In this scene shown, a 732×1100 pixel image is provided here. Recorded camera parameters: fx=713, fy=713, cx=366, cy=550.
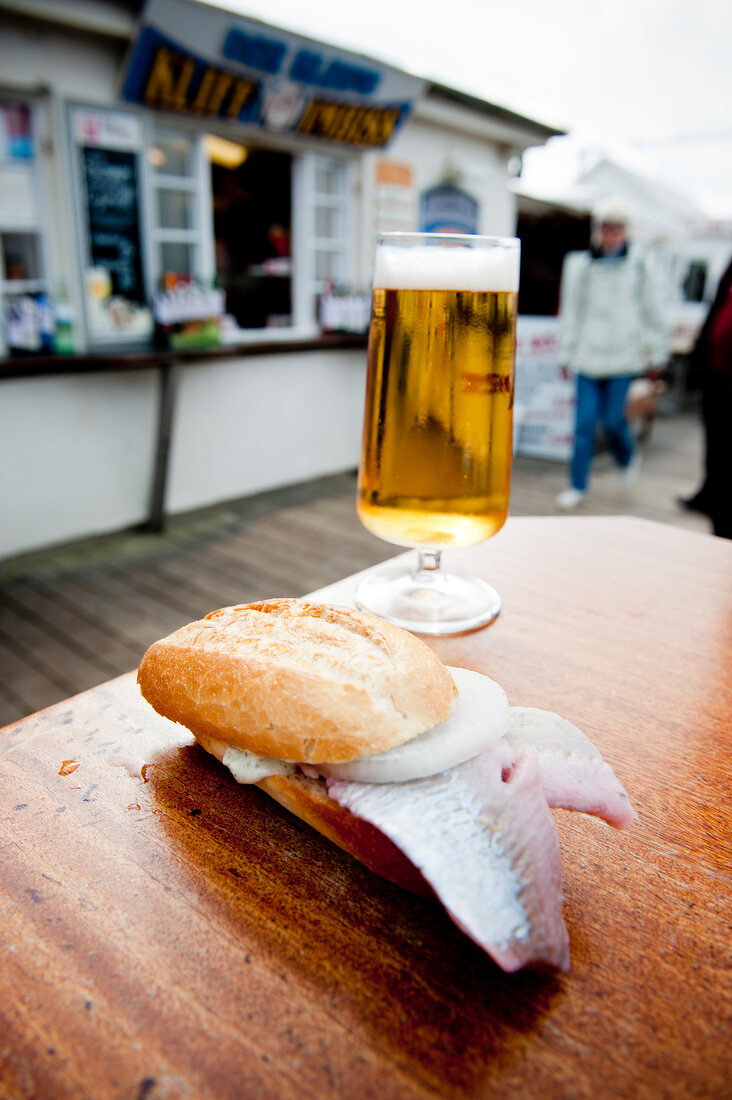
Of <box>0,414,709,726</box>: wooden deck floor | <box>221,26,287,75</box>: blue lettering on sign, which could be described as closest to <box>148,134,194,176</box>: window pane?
<box>221,26,287,75</box>: blue lettering on sign

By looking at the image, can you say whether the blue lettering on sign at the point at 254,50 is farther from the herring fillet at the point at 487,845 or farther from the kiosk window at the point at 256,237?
the herring fillet at the point at 487,845

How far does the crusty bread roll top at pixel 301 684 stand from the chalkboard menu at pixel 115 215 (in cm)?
408

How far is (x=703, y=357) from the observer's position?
321 centimetres

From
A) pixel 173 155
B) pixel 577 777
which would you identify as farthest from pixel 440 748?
pixel 173 155

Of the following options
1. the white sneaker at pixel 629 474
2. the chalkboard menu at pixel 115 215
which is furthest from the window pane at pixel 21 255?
the white sneaker at pixel 629 474

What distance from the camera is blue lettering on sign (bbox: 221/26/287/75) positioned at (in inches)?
163

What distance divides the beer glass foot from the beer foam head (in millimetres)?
402

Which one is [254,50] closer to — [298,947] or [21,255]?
[21,255]

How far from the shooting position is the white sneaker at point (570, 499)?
213 inches

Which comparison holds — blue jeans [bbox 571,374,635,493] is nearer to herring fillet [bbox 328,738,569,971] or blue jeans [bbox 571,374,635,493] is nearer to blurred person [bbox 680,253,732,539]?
blurred person [bbox 680,253,732,539]

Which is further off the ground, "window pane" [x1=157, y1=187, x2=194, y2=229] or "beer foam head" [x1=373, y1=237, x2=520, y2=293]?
"window pane" [x1=157, y1=187, x2=194, y2=229]

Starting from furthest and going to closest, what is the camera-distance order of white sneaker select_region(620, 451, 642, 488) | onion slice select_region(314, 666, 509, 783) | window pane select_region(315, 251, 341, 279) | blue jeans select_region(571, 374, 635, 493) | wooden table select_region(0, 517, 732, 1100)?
1. white sneaker select_region(620, 451, 642, 488)
2. window pane select_region(315, 251, 341, 279)
3. blue jeans select_region(571, 374, 635, 493)
4. onion slice select_region(314, 666, 509, 783)
5. wooden table select_region(0, 517, 732, 1100)

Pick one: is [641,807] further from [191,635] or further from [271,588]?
[271,588]

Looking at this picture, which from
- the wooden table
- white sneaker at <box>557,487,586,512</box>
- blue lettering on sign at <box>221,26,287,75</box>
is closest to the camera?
the wooden table
